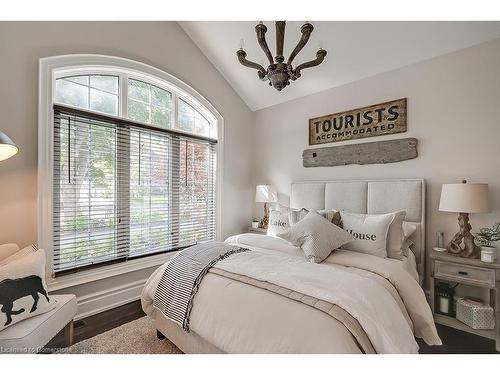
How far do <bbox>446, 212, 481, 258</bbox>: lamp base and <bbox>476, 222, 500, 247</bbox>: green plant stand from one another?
0.06 meters

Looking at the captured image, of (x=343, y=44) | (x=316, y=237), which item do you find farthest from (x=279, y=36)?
(x=316, y=237)

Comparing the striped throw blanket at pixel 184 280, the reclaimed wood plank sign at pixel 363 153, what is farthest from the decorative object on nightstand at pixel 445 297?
the striped throw blanket at pixel 184 280

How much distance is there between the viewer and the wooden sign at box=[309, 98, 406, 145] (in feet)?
8.82

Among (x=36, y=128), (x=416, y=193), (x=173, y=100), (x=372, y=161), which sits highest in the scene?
(x=173, y=100)

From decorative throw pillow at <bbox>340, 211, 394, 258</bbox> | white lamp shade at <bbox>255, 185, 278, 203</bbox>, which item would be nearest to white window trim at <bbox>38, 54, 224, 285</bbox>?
white lamp shade at <bbox>255, 185, 278, 203</bbox>

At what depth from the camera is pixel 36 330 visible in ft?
4.59

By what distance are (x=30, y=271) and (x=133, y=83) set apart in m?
2.18

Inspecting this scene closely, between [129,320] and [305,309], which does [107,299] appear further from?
[305,309]

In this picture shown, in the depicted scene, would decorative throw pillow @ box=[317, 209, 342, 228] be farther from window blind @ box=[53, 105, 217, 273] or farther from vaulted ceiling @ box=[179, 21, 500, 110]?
window blind @ box=[53, 105, 217, 273]

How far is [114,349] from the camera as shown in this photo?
1833mm

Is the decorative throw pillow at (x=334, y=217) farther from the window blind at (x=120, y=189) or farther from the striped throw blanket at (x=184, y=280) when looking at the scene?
the window blind at (x=120, y=189)

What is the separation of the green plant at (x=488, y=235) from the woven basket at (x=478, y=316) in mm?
537
